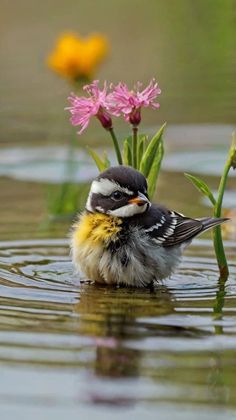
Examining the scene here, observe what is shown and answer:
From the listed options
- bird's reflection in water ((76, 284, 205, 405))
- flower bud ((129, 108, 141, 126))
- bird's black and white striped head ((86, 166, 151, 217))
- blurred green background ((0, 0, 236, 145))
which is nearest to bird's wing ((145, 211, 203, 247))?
bird's black and white striped head ((86, 166, 151, 217))

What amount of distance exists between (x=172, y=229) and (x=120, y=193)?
0.43 meters

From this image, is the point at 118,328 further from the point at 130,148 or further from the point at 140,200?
the point at 130,148

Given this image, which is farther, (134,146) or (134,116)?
(134,146)

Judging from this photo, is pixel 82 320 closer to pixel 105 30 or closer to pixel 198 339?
pixel 198 339

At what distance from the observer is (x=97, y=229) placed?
7188 mm

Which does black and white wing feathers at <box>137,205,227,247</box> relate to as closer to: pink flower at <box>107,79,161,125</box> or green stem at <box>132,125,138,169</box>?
green stem at <box>132,125,138,169</box>

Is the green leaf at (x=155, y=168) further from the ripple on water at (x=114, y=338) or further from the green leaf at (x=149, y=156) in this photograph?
the ripple on water at (x=114, y=338)

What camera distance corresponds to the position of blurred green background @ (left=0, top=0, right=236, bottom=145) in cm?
1313

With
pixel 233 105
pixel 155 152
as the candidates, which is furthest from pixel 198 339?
pixel 233 105

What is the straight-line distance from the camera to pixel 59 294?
6668mm

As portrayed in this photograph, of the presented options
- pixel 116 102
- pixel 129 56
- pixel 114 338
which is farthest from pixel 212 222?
pixel 129 56

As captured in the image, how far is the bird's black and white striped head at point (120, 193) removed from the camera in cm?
698

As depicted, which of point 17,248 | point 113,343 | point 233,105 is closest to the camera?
point 113,343

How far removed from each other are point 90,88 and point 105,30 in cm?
998
